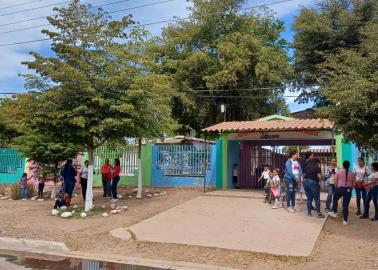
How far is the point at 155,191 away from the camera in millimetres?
19031

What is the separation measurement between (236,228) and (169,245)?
2168 mm

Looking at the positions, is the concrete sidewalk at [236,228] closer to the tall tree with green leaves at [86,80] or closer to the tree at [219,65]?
the tall tree with green leaves at [86,80]

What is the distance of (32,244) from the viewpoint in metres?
10.3

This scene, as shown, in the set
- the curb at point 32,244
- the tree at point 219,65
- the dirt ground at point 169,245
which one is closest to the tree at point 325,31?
the tree at point 219,65

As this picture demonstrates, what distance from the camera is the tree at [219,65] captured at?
2650 cm

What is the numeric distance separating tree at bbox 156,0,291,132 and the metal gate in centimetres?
603

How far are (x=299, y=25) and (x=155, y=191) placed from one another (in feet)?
35.0

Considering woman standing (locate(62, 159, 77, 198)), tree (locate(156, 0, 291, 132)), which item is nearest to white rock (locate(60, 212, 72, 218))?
woman standing (locate(62, 159, 77, 198))

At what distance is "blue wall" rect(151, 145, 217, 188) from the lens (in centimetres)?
1966

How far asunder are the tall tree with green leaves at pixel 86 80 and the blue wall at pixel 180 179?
6.18 meters

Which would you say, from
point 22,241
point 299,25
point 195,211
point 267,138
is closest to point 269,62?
point 299,25

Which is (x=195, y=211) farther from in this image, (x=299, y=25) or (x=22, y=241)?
(x=299, y=25)

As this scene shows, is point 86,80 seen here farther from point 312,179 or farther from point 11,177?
point 11,177

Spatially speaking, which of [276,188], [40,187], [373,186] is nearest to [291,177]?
[276,188]
